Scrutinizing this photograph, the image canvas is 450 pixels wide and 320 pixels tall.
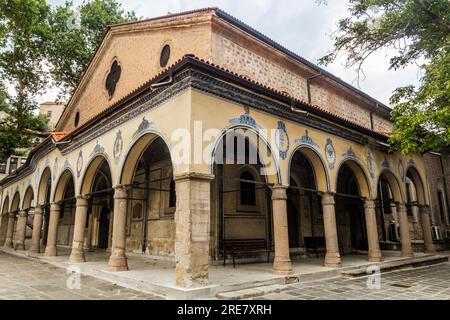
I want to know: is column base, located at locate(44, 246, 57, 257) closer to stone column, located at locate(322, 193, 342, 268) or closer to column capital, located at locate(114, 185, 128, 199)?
column capital, located at locate(114, 185, 128, 199)

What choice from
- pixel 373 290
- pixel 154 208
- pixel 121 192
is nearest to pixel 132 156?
pixel 121 192

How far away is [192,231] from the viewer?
610cm

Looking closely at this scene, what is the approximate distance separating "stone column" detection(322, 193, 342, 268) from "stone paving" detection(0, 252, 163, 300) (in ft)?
17.1

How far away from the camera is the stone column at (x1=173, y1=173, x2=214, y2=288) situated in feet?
19.6

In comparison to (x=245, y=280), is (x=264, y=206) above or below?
above

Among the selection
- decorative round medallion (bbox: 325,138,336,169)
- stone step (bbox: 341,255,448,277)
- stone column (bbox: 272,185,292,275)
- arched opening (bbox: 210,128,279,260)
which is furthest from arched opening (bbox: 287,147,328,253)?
stone column (bbox: 272,185,292,275)

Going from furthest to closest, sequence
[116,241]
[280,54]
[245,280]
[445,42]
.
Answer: [280,54] < [445,42] < [116,241] < [245,280]

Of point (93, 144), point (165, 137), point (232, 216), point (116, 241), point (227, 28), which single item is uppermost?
point (227, 28)

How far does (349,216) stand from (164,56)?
10644 mm

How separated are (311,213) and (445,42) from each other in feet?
24.3

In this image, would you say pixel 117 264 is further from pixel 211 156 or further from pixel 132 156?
pixel 211 156

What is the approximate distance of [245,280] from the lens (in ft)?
22.4
